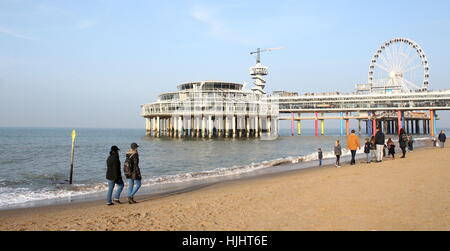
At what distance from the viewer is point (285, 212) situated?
280 inches

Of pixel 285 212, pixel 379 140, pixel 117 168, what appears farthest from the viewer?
pixel 379 140

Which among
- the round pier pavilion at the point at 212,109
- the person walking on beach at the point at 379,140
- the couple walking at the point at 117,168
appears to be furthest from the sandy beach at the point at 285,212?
the round pier pavilion at the point at 212,109

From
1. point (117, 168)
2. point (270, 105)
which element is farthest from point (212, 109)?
point (117, 168)

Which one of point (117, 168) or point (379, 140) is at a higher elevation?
point (379, 140)

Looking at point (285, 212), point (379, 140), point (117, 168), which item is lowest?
point (285, 212)

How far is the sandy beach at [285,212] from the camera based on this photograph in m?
6.09

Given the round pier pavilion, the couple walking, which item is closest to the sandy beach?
the couple walking

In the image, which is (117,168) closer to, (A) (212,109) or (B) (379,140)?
(B) (379,140)

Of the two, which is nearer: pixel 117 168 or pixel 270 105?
pixel 117 168

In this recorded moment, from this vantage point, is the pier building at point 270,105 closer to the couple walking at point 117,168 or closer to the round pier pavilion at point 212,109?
the round pier pavilion at point 212,109

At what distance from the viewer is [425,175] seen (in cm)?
1151

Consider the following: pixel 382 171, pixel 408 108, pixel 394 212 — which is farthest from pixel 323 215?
pixel 408 108

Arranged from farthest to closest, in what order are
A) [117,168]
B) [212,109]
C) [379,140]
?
[212,109] < [379,140] < [117,168]

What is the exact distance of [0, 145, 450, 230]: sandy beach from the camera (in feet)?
20.0
